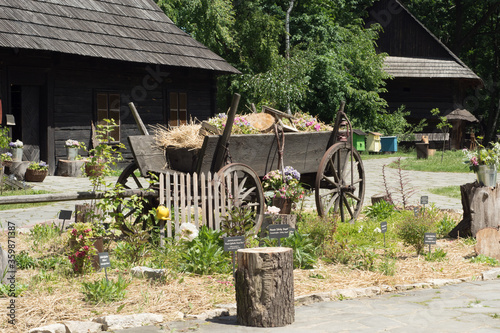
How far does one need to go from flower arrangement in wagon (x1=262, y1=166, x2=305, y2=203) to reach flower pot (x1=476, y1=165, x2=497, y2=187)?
84.3 inches

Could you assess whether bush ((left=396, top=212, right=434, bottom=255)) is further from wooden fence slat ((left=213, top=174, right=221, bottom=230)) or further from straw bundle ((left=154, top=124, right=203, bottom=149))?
straw bundle ((left=154, top=124, right=203, bottom=149))

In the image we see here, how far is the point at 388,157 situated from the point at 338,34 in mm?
6590

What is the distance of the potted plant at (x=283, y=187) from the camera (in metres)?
7.86

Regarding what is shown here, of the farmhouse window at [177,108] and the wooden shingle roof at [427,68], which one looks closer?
the farmhouse window at [177,108]

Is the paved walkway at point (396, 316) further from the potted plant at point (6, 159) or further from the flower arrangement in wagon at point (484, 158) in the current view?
the potted plant at point (6, 159)

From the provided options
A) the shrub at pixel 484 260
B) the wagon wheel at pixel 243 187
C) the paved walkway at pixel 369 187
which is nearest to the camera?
the shrub at pixel 484 260

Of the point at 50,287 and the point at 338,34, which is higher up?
the point at 338,34

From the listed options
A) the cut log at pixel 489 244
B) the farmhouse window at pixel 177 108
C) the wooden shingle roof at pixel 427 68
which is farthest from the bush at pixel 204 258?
the wooden shingle roof at pixel 427 68

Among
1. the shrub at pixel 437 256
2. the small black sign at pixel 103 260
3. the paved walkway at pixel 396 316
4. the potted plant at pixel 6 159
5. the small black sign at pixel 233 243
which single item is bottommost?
the paved walkway at pixel 396 316

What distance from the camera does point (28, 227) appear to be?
27.7 feet

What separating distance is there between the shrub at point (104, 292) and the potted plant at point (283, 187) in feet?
10.2

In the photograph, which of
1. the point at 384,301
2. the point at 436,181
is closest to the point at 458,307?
the point at 384,301

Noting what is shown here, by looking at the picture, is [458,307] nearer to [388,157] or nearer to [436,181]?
[436,181]

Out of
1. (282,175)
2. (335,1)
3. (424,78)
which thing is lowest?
(282,175)
